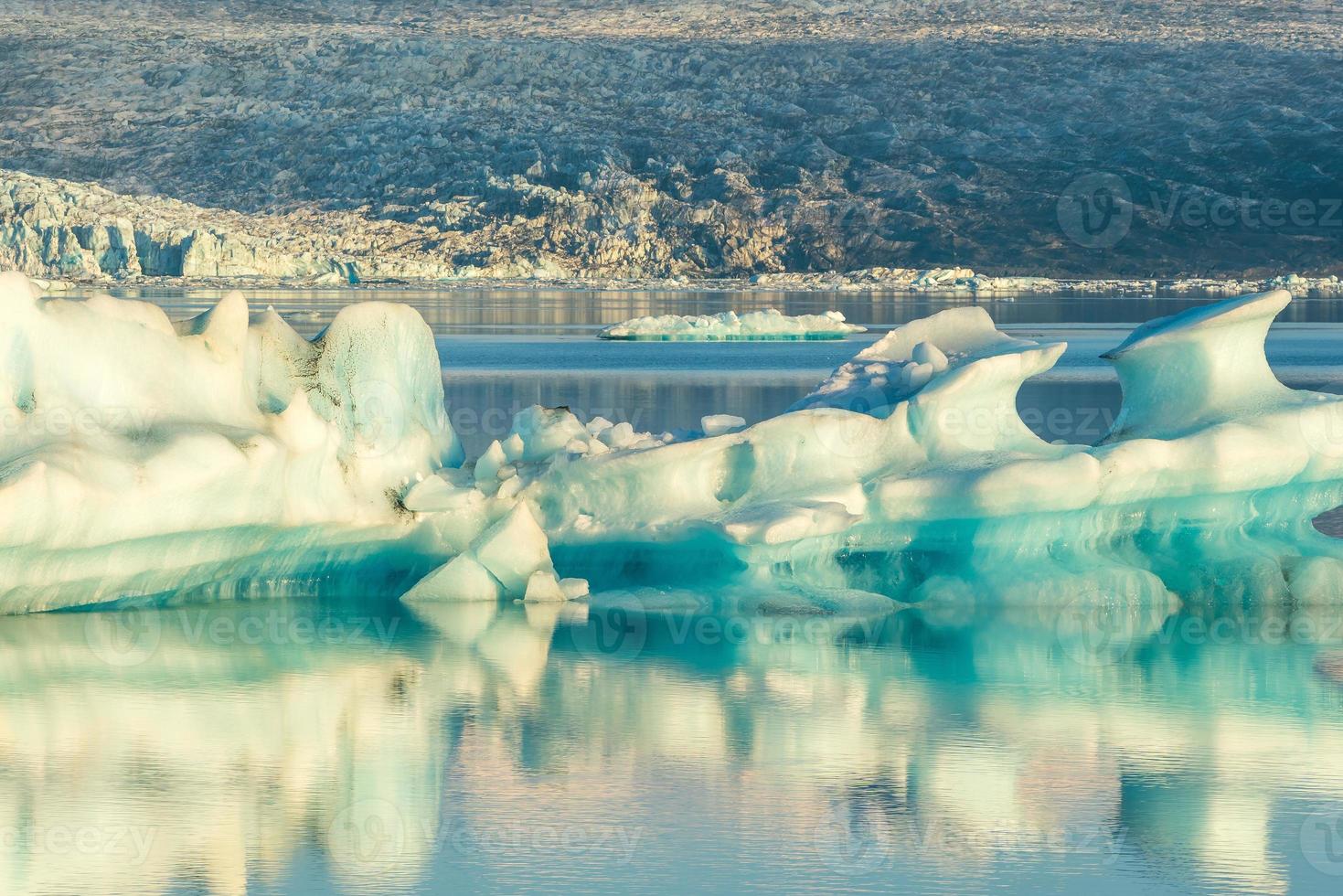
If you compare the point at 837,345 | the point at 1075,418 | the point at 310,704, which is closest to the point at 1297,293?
the point at 837,345

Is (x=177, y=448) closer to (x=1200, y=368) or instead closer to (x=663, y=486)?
(x=663, y=486)

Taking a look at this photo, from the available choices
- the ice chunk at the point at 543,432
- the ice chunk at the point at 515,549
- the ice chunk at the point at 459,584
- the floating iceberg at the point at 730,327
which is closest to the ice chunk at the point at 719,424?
the ice chunk at the point at 543,432

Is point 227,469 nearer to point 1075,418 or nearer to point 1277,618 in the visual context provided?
point 1277,618

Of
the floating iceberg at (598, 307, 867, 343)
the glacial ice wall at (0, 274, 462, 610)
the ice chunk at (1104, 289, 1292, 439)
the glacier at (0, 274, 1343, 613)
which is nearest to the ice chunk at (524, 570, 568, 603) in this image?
the glacier at (0, 274, 1343, 613)

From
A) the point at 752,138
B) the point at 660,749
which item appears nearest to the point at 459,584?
the point at 660,749

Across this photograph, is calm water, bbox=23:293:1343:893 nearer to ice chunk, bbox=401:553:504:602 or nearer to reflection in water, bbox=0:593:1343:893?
reflection in water, bbox=0:593:1343:893

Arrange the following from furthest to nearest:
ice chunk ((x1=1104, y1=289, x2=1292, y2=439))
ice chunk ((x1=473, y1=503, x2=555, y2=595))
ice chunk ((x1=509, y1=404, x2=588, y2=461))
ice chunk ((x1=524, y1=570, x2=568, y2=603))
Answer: ice chunk ((x1=509, y1=404, x2=588, y2=461)) < ice chunk ((x1=1104, y1=289, x2=1292, y2=439)) < ice chunk ((x1=524, y1=570, x2=568, y2=603)) < ice chunk ((x1=473, y1=503, x2=555, y2=595))
